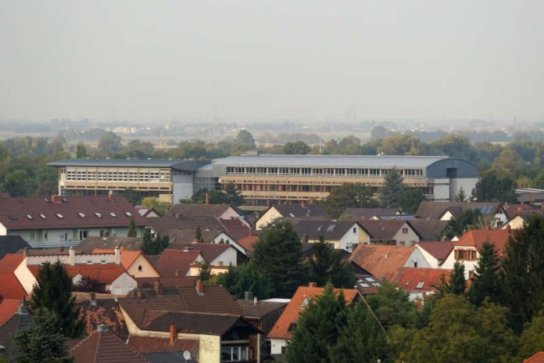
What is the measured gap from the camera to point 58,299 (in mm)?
47125

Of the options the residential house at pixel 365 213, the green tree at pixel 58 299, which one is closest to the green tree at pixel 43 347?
the green tree at pixel 58 299

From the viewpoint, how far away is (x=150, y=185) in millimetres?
138875

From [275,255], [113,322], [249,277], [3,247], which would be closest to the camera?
[113,322]

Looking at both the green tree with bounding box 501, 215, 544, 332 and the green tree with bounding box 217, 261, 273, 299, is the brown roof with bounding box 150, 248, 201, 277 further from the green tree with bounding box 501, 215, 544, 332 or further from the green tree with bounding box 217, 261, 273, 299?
the green tree with bounding box 501, 215, 544, 332

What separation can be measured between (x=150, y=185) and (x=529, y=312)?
3517 inches

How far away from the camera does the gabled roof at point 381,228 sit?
89.1 metres

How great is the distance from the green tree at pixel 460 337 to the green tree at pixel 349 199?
223 ft

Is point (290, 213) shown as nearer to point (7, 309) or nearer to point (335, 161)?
point (335, 161)

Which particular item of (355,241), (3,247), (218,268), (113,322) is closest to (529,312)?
(113,322)

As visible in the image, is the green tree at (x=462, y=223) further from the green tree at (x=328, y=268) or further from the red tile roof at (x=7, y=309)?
the red tile roof at (x=7, y=309)

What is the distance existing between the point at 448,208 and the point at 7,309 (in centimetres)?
6199

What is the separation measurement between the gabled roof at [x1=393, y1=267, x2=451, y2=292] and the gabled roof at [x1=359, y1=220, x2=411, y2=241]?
2232cm

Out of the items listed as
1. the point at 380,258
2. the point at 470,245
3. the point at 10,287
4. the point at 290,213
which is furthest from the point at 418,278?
the point at 290,213

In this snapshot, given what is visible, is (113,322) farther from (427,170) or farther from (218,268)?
(427,170)
